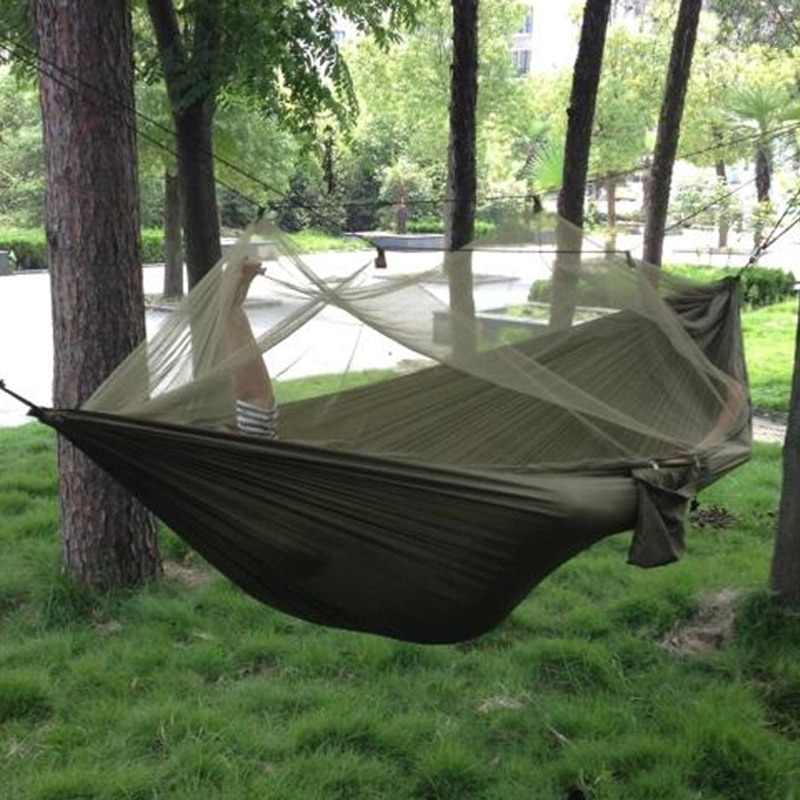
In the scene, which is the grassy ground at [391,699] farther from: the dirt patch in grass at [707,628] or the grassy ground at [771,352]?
the grassy ground at [771,352]

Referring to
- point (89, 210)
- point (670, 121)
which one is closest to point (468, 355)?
point (89, 210)

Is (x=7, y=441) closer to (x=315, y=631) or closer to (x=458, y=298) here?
(x=315, y=631)

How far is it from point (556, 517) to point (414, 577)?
0.31 metres

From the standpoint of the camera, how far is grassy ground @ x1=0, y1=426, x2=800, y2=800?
7.28 feet

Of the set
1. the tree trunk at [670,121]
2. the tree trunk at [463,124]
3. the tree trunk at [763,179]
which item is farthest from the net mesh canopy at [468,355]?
the tree trunk at [763,179]

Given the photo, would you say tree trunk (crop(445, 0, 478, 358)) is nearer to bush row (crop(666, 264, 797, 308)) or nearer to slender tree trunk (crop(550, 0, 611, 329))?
slender tree trunk (crop(550, 0, 611, 329))

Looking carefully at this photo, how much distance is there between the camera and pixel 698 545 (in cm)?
366

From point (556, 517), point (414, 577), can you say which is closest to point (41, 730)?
A: point (414, 577)

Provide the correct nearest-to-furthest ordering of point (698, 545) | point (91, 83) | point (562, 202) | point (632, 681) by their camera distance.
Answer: point (632, 681), point (91, 83), point (698, 545), point (562, 202)

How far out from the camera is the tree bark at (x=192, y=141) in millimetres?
3869

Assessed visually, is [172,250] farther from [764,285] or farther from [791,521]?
[791,521]

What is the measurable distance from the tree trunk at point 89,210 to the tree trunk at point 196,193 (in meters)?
0.91

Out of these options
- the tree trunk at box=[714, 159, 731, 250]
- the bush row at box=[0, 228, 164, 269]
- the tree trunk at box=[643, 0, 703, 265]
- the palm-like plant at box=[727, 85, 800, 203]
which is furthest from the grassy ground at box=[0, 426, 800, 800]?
the bush row at box=[0, 228, 164, 269]

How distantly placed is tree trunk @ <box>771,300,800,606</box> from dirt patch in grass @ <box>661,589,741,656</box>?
191mm
